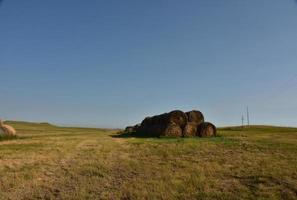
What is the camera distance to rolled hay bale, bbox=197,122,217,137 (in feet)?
99.0

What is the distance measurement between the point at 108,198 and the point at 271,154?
1069 centimetres

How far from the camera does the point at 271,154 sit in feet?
55.8

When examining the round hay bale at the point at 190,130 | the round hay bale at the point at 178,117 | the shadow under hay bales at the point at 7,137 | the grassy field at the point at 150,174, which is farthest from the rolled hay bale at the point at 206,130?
the shadow under hay bales at the point at 7,137

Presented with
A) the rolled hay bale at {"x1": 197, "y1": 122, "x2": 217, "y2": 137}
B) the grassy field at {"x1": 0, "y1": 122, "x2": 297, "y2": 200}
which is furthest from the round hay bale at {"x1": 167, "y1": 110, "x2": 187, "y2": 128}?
the grassy field at {"x1": 0, "y1": 122, "x2": 297, "y2": 200}

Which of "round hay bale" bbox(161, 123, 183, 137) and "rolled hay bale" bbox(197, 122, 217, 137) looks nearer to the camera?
"round hay bale" bbox(161, 123, 183, 137)

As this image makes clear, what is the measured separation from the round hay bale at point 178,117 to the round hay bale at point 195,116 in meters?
1.50

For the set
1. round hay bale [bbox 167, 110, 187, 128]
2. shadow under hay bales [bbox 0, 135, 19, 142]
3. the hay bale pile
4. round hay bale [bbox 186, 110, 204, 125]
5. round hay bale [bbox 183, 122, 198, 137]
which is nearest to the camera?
shadow under hay bales [bbox 0, 135, 19, 142]

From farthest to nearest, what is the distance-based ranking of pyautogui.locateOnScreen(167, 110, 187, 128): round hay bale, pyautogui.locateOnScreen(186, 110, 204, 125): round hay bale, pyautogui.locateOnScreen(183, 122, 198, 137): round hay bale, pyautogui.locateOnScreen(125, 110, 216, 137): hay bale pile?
pyautogui.locateOnScreen(186, 110, 204, 125): round hay bale < pyautogui.locateOnScreen(167, 110, 187, 128): round hay bale < pyautogui.locateOnScreen(183, 122, 198, 137): round hay bale < pyautogui.locateOnScreen(125, 110, 216, 137): hay bale pile

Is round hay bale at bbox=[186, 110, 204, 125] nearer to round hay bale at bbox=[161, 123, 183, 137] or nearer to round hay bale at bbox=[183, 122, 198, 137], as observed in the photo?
round hay bale at bbox=[183, 122, 198, 137]

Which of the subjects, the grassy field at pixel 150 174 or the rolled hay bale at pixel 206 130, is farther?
the rolled hay bale at pixel 206 130

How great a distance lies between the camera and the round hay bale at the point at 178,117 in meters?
30.7

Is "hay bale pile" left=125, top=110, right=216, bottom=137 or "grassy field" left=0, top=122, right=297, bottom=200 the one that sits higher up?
"hay bale pile" left=125, top=110, right=216, bottom=137

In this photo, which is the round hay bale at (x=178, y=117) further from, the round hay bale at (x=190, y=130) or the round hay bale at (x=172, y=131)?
the round hay bale at (x=172, y=131)

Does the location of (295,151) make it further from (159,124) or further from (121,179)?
(159,124)
